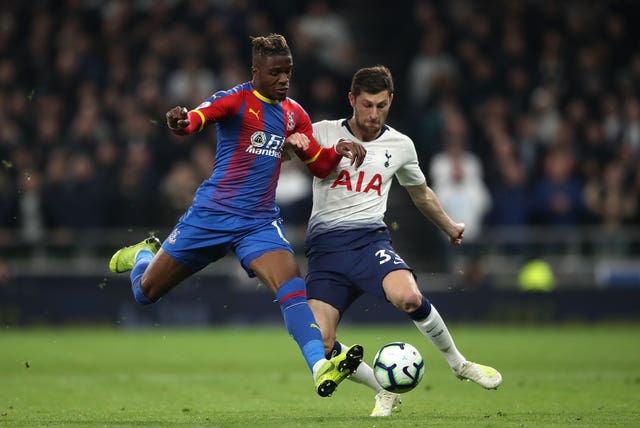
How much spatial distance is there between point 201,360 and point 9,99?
718cm

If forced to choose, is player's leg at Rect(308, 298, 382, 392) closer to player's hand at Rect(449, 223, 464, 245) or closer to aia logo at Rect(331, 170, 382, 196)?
aia logo at Rect(331, 170, 382, 196)

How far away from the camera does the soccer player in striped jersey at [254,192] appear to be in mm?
7898

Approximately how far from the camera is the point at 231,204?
8.07 m

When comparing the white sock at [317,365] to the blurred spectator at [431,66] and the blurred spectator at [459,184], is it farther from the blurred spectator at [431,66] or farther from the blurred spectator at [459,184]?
the blurred spectator at [431,66]

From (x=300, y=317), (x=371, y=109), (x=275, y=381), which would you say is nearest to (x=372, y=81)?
(x=371, y=109)

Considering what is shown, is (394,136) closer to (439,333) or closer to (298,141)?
(298,141)

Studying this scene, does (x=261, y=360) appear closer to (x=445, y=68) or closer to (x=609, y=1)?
(x=445, y=68)

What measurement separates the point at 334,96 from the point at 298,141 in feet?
35.9

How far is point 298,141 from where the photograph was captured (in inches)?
322

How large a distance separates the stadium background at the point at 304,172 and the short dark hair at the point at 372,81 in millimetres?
8497

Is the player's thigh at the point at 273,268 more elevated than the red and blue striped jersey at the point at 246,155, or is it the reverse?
the red and blue striped jersey at the point at 246,155

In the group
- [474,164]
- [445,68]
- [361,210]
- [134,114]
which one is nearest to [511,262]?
[474,164]

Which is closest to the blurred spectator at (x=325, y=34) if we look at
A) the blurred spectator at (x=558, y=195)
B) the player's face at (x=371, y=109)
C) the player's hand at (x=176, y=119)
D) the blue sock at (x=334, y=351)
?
the blurred spectator at (x=558, y=195)

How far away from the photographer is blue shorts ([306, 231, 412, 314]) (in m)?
8.28
